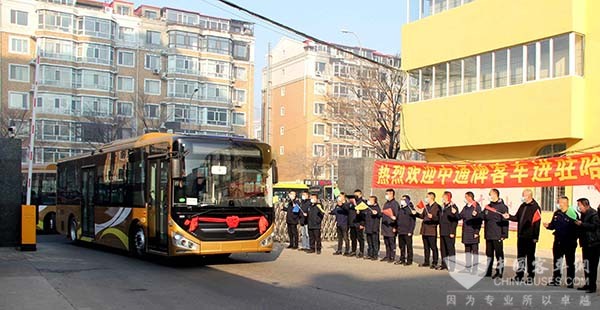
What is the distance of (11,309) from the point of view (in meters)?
9.46

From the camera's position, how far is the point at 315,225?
63.1 ft

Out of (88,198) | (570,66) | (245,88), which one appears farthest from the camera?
(245,88)

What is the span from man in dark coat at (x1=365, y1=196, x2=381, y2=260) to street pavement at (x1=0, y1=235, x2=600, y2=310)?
1.98 feet

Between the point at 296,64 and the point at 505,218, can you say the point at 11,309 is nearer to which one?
the point at 505,218

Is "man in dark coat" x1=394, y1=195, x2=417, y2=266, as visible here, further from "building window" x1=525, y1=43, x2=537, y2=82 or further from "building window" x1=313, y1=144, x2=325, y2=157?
"building window" x1=313, y1=144, x2=325, y2=157

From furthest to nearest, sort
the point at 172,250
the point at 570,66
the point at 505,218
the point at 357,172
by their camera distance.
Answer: the point at 357,172 → the point at 570,66 → the point at 172,250 → the point at 505,218

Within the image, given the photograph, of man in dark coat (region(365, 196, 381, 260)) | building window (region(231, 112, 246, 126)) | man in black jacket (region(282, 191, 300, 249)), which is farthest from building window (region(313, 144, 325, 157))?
man in dark coat (region(365, 196, 381, 260))

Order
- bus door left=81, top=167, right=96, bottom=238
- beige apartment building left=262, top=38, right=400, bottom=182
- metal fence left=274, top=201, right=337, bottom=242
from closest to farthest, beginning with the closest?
bus door left=81, top=167, right=96, bottom=238
metal fence left=274, top=201, right=337, bottom=242
beige apartment building left=262, top=38, right=400, bottom=182

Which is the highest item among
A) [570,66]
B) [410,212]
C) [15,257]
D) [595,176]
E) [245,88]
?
[245,88]

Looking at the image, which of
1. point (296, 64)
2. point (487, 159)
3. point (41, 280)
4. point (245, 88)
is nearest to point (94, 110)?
point (245, 88)

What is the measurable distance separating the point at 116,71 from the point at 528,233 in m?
61.4

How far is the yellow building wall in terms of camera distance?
1923 centimetres

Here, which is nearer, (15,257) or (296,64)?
(15,257)

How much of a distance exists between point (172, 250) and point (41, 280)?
2.96 meters
